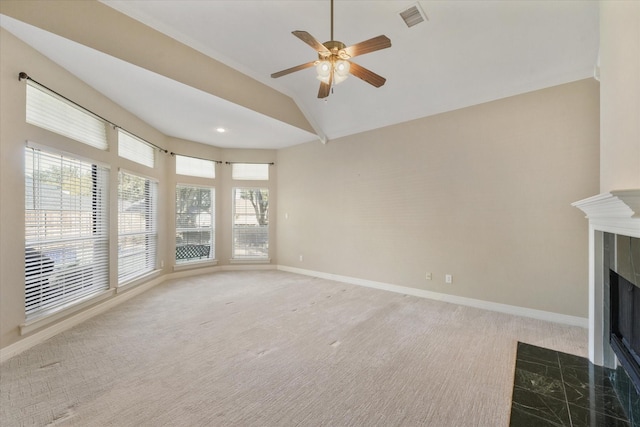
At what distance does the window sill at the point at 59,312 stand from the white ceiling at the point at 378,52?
2.67 m

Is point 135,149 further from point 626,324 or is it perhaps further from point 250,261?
point 626,324

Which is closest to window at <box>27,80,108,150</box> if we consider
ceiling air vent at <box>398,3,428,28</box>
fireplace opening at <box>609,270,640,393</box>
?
ceiling air vent at <box>398,3,428,28</box>

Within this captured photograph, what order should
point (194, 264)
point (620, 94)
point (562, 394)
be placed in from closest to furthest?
point (620, 94) → point (562, 394) → point (194, 264)

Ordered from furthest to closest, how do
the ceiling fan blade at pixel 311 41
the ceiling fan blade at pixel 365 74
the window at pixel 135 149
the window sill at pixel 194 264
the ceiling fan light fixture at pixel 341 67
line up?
the window sill at pixel 194 264, the window at pixel 135 149, the ceiling fan blade at pixel 365 74, the ceiling fan light fixture at pixel 341 67, the ceiling fan blade at pixel 311 41

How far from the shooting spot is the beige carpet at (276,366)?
1.76 metres

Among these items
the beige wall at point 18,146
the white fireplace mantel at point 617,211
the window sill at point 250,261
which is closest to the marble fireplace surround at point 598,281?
the white fireplace mantel at point 617,211

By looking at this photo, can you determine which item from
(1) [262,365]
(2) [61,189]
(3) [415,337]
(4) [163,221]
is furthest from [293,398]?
(4) [163,221]

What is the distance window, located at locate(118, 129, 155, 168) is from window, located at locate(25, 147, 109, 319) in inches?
23.3

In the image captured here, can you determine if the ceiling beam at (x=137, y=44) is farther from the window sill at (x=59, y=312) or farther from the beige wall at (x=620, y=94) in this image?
the beige wall at (x=620, y=94)

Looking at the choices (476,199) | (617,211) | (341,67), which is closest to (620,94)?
(617,211)

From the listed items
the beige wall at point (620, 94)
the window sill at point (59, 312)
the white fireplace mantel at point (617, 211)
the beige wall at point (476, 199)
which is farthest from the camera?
the beige wall at point (476, 199)

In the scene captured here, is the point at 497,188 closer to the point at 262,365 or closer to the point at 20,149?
the point at 262,365

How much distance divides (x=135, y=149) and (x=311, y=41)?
3.80 metres

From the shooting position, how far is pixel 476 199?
3.74m
